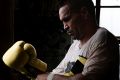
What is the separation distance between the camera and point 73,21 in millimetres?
1752

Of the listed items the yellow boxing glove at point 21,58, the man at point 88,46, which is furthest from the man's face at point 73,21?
the yellow boxing glove at point 21,58

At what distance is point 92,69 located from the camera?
1.63m

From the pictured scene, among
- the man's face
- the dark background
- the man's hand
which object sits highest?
the man's face

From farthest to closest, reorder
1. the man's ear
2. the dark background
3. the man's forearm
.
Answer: the dark background → the man's ear → the man's forearm

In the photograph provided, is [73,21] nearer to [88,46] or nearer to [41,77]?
[88,46]

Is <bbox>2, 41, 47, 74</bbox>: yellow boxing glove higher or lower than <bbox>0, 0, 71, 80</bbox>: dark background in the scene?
higher

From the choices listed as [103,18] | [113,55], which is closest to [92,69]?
[113,55]

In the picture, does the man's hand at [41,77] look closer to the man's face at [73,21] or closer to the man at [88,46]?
the man at [88,46]

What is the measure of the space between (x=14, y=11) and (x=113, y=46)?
1.74 metres

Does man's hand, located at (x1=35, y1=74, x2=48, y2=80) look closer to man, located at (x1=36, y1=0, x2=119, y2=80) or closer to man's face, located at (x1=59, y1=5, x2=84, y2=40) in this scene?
man, located at (x1=36, y1=0, x2=119, y2=80)

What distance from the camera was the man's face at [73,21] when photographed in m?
1.75

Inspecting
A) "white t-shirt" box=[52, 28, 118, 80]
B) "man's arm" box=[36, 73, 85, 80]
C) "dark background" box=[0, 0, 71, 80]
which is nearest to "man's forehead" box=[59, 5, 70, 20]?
"white t-shirt" box=[52, 28, 118, 80]

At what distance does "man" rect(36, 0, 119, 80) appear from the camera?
64.2 inches

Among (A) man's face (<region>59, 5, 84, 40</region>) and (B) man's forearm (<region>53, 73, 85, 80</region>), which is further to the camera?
(A) man's face (<region>59, 5, 84, 40</region>)
